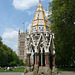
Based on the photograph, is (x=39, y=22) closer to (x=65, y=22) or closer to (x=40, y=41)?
(x=40, y=41)

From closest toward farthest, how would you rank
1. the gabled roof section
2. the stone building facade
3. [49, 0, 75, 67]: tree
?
the stone building facade, the gabled roof section, [49, 0, 75, 67]: tree

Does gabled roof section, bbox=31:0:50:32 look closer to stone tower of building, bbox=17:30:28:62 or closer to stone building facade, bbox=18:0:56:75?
stone building facade, bbox=18:0:56:75

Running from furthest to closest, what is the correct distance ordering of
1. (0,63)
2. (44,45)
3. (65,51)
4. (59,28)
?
(0,63), (65,51), (59,28), (44,45)

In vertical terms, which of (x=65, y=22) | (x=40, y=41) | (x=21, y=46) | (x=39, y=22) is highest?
(x=21, y=46)

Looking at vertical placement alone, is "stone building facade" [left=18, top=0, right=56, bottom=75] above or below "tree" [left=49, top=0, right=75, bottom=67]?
below

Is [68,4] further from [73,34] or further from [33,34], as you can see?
[33,34]

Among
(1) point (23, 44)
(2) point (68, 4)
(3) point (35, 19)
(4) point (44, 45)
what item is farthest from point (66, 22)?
(1) point (23, 44)

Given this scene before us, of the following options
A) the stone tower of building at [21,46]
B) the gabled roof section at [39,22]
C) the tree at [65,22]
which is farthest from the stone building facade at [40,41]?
the stone tower of building at [21,46]

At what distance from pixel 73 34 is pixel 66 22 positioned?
2.97 m

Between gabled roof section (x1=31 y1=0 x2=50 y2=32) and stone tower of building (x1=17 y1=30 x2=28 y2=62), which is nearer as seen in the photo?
gabled roof section (x1=31 y1=0 x2=50 y2=32)

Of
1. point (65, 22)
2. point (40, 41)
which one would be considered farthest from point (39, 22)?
point (65, 22)

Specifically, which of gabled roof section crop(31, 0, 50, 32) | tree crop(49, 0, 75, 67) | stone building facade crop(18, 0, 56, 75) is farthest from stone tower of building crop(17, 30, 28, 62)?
stone building facade crop(18, 0, 56, 75)

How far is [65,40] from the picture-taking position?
77.2ft

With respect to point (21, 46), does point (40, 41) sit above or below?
below
